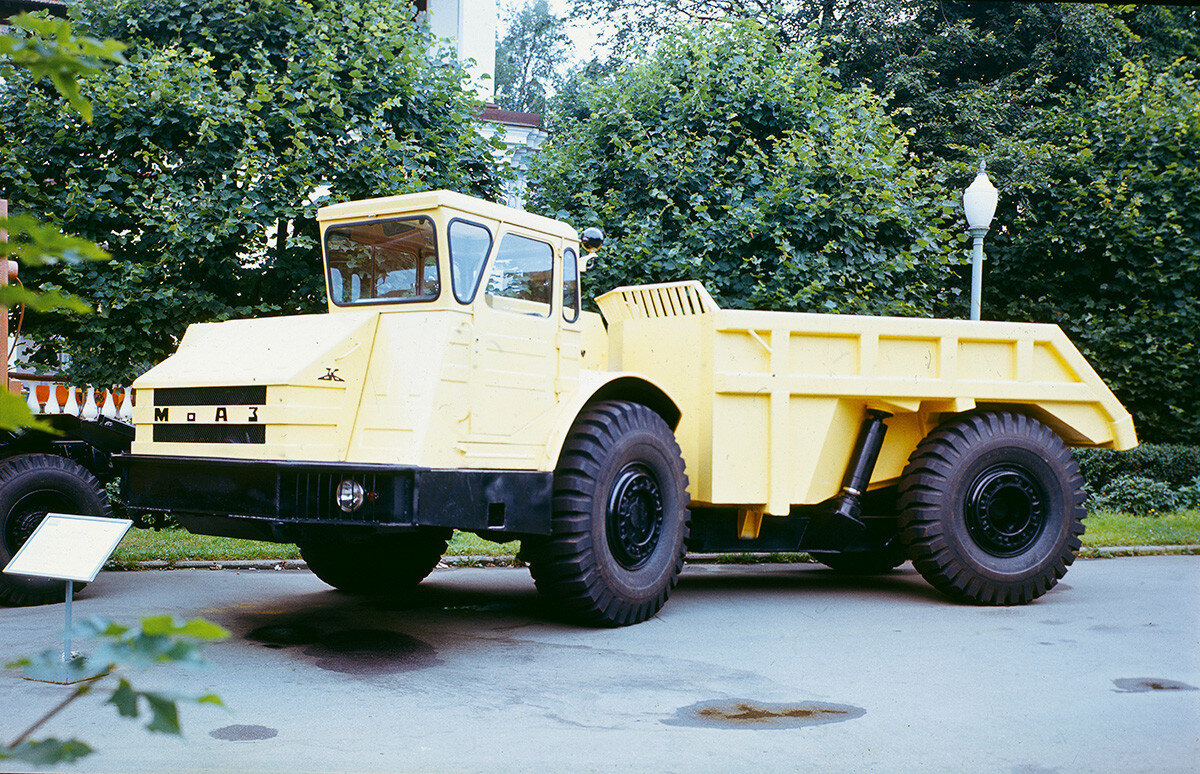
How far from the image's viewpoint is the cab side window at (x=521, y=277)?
7062mm

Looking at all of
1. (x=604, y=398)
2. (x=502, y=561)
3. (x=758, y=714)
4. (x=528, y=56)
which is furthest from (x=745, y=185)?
(x=528, y=56)

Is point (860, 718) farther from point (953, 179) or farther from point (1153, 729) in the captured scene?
point (953, 179)

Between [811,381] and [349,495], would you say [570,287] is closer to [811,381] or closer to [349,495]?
[811,381]

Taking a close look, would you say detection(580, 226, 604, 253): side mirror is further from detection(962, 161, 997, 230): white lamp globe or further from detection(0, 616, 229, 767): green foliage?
detection(0, 616, 229, 767): green foliage

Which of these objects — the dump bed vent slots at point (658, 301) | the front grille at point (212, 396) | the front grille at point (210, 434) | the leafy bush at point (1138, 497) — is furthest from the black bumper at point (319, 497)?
the leafy bush at point (1138, 497)

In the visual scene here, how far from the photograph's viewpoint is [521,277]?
23.9 ft

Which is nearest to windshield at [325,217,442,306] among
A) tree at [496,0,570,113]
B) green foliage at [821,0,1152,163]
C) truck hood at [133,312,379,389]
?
truck hood at [133,312,379,389]

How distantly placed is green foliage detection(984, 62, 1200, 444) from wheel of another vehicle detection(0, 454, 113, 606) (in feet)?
50.9

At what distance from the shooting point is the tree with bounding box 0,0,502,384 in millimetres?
11188

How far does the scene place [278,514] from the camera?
618 cm

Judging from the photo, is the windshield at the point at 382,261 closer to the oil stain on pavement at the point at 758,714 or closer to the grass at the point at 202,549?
the oil stain on pavement at the point at 758,714

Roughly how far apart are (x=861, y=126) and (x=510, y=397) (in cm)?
891

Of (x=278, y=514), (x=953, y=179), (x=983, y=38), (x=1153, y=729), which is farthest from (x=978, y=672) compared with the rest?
(x=983, y=38)

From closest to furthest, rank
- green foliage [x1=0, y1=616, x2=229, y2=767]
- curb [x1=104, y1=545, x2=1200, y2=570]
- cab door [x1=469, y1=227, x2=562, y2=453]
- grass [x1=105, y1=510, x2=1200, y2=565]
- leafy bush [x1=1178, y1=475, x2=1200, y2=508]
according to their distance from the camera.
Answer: green foliage [x1=0, y1=616, x2=229, y2=767] → cab door [x1=469, y1=227, x2=562, y2=453] → curb [x1=104, y1=545, x2=1200, y2=570] → grass [x1=105, y1=510, x2=1200, y2=565] → leafy bush [x1=1178, y1=475, x2=1200, y2=508]
